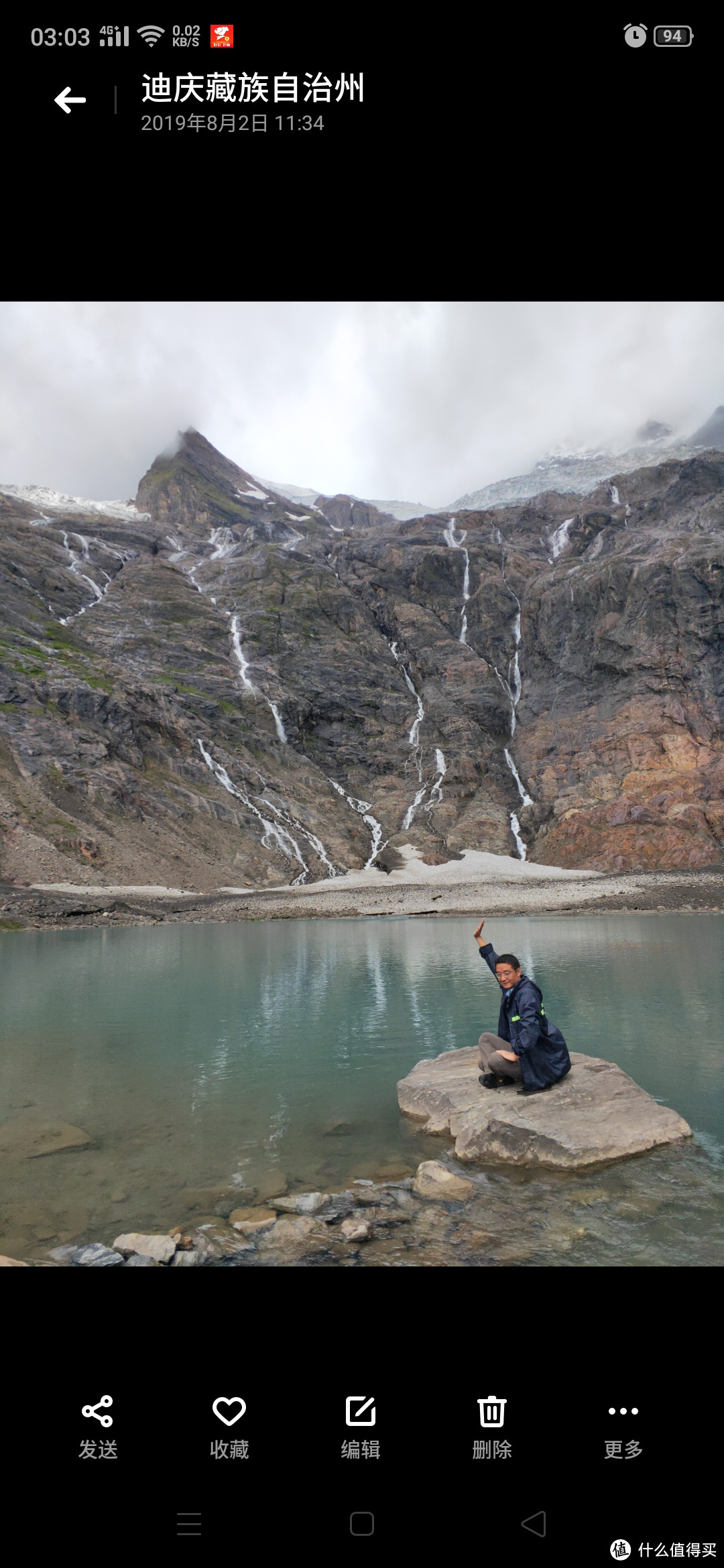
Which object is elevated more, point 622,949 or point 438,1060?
point 438,1060

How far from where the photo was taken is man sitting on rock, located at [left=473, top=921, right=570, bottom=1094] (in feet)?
33.9

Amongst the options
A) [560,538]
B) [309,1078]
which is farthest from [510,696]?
[309,1078]

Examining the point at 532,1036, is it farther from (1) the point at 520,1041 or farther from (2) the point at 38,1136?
(2) the point at 38,1136

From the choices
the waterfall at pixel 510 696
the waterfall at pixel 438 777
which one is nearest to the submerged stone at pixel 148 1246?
the waterfall at pixel 438 777

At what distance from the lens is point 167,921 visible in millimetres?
62531

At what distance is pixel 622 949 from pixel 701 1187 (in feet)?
101

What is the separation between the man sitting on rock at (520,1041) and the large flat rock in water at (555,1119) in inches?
9.3
